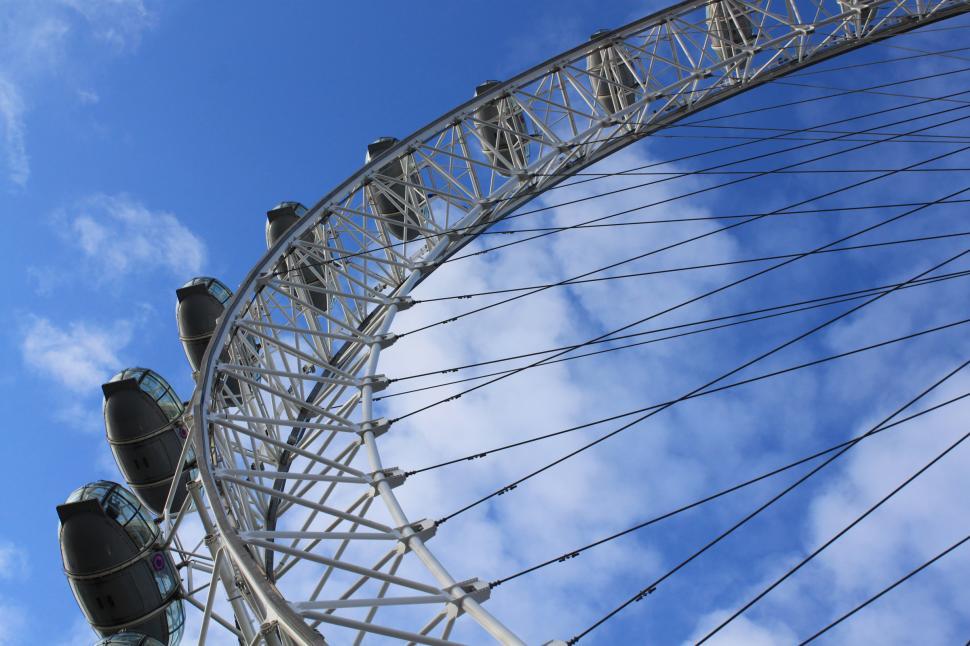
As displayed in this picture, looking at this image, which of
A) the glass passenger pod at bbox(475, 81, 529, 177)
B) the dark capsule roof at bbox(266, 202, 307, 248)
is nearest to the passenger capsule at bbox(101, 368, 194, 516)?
the dark capsule roof at bbox(266, 202, 307, 248)

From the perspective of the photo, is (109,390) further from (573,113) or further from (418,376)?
(573,113)

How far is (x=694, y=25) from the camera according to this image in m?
22.8

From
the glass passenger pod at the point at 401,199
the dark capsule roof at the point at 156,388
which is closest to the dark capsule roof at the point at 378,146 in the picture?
the glass passenger pod at the point at 401,199

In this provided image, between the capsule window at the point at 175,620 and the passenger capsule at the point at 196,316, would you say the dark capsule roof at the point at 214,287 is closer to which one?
the passenger capsule at the point at 196,316

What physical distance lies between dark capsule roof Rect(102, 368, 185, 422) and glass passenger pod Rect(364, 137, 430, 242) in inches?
212

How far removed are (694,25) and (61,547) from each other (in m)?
17.6

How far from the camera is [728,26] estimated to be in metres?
23.8

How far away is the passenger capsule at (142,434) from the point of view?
57.0ft

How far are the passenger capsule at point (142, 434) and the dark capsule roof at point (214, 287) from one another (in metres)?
3.06

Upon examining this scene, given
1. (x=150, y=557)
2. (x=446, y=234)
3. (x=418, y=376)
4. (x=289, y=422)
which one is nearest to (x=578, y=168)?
(x=446, y=234)

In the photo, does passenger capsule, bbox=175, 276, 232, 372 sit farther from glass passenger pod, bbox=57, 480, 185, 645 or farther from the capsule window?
the capsule window

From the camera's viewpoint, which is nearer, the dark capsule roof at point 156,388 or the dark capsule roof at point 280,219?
the dark capsule roof at point 156,388

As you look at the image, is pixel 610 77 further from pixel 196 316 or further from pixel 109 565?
pixel 109 565

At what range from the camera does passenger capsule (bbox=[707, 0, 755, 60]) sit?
2327 centimetres
